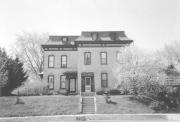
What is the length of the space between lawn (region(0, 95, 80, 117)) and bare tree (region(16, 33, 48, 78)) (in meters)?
24.4

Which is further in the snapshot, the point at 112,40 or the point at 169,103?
the point at 112,40

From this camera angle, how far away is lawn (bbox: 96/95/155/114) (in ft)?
72.9

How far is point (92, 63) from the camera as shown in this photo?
32.0 meters

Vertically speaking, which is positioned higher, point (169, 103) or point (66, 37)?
point (66, 37)

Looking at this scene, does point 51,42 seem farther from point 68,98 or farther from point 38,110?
point 38,110

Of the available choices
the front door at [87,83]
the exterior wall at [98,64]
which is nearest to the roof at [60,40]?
the exterior wall at [98,64]

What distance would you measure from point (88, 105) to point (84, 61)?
9184 millimetres

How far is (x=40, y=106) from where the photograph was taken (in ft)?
76.5

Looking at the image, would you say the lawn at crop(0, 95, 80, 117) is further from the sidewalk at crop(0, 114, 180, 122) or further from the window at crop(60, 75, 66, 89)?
the window at crop(60, 75, 66, 89)

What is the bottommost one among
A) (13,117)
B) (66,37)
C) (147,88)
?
(13,117)

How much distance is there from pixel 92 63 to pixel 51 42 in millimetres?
7880

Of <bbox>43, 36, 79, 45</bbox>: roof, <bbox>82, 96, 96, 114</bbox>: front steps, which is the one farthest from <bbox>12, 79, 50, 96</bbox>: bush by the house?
<bbox>82, 96, 96, 114</bbox>: front steps

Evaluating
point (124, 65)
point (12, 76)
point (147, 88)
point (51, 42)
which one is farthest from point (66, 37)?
point (147, 88)

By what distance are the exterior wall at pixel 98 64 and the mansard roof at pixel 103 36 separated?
1521 millimetres
